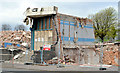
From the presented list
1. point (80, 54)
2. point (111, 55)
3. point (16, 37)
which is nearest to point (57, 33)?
point (80, 54)

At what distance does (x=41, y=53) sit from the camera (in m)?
27.4

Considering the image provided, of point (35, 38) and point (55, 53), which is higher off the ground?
point (35, 38)

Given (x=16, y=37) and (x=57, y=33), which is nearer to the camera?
(x=57, y=33)

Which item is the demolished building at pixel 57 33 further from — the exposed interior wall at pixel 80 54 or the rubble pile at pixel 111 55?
the rubble pile at pixel 111 55

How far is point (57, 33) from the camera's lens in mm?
31219

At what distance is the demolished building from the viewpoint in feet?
96.6

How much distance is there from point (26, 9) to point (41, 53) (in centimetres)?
960

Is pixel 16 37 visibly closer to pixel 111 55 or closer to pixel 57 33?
pixel 57 33

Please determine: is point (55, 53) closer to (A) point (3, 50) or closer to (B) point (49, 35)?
(B) point (49, 35)

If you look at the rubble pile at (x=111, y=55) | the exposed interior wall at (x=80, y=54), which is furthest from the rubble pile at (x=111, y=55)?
the exposed interior wall at (x=80, y=54)

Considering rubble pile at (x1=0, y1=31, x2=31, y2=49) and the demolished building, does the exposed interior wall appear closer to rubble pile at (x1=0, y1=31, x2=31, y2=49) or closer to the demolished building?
the demolished building

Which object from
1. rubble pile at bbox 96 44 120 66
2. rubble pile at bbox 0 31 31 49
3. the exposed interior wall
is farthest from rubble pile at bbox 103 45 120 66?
rubble pile at bbox 0 31 31 49

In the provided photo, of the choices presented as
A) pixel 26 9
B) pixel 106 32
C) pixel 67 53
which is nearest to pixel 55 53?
pixel 67 53

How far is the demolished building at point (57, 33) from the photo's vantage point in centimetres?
2945
